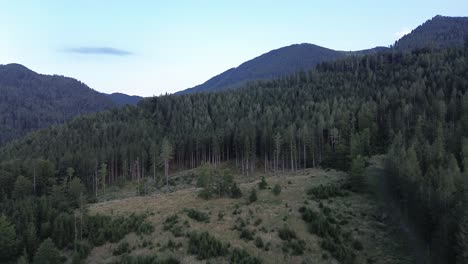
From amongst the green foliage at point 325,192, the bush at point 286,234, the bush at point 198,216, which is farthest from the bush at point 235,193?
the bush at point 286,234

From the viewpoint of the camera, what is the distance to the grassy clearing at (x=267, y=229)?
4512cm

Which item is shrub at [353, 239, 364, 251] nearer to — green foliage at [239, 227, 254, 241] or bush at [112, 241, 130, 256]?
green foliage at [239, 227, 254, 241]

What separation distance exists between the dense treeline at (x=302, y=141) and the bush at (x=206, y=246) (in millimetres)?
22679

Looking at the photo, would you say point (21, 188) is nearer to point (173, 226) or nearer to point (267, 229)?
point (173, 226)

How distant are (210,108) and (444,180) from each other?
15271 cm

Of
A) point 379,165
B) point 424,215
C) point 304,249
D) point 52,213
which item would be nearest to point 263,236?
point 304,249

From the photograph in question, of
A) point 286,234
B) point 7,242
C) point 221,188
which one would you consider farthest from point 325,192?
point 7,242

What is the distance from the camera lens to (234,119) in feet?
543

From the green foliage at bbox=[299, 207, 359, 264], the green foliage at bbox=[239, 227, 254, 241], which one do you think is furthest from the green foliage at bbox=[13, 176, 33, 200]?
the green foliage at bbox=[299, 207, 359, 264]

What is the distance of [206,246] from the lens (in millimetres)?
45875

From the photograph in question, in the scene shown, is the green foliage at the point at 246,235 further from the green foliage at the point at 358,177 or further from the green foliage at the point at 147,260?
the green foliage at the point at 358,177

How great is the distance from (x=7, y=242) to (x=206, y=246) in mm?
24359

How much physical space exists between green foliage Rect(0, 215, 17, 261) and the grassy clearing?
31.5ft

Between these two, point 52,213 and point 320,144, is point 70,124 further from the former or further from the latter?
point 52,213
